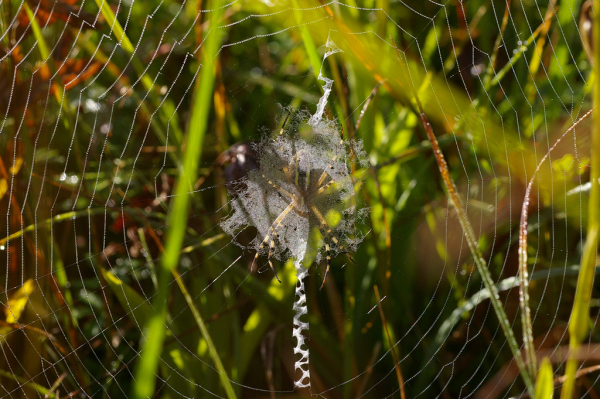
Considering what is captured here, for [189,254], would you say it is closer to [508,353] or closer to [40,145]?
[40,145]

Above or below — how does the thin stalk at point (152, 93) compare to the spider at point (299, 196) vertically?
above

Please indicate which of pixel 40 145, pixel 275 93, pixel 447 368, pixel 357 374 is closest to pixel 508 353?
pixel 447 368

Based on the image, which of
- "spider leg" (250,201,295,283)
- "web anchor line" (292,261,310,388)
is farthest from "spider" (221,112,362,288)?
"web anchor line" (292,261,310,388)

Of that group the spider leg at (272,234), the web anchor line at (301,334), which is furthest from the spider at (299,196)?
the web anchor line at (301,334)

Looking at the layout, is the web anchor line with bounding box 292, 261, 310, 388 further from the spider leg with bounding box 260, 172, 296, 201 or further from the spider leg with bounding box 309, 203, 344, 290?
the spider leg with bounding box 260, 172, 296, 201

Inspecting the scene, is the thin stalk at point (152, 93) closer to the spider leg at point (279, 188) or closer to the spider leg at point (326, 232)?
the spider leg at point (279, 188)

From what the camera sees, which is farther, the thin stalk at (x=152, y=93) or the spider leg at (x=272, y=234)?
the spider leg at (x=272, y=234)
